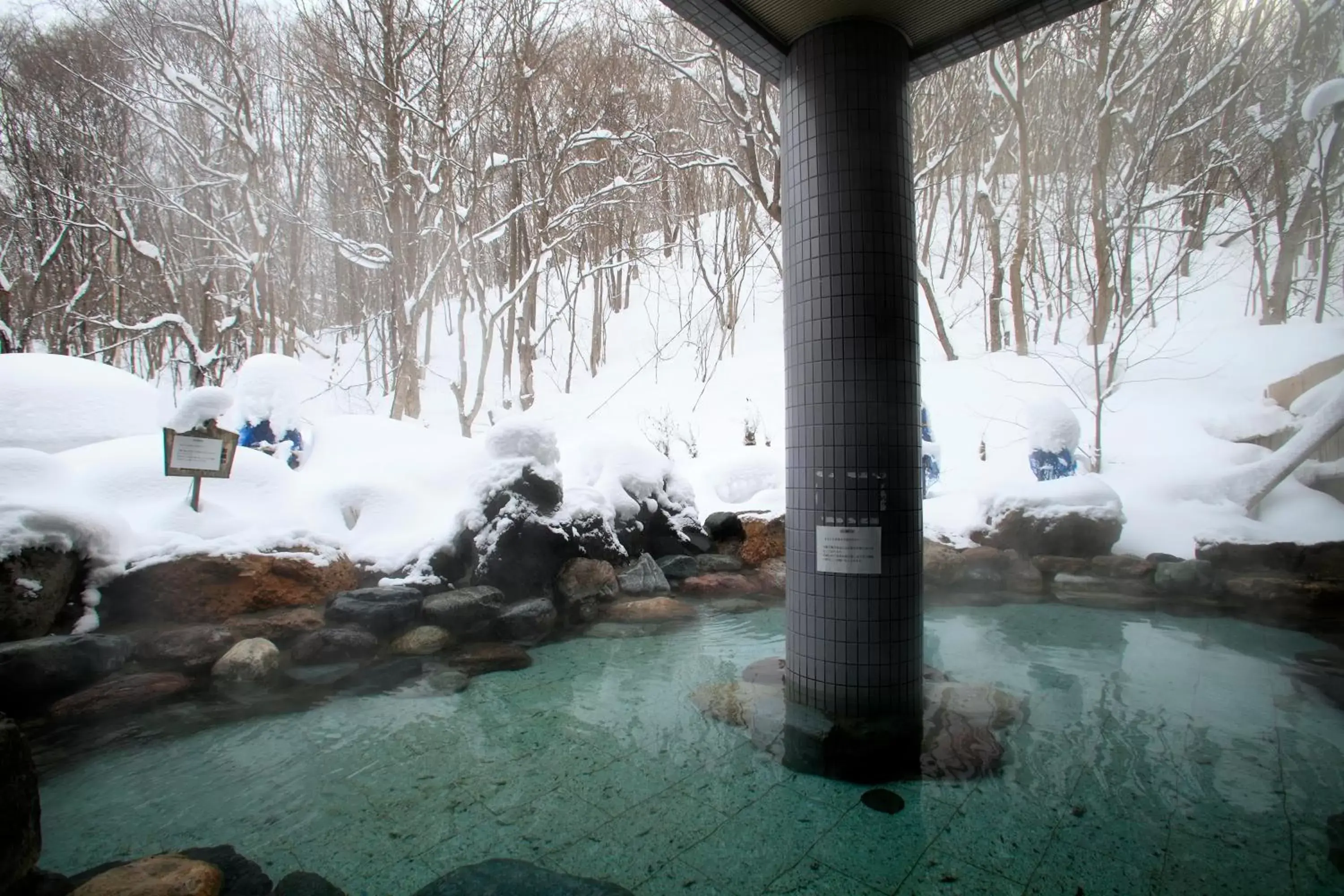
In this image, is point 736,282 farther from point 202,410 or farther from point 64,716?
point 64,716

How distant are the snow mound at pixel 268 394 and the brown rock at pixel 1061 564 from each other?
761 cm

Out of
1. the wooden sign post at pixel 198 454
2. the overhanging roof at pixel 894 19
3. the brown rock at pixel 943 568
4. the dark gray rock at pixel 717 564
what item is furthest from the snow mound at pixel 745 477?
the overhanging roof at pixel 894 19

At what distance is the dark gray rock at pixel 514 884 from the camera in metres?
1.43

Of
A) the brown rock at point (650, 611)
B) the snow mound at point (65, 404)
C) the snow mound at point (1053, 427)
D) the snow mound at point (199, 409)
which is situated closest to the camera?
the snow mound at point (199, 409)

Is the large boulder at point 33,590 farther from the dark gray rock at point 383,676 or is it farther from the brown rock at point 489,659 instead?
the brown rock at point 489,659

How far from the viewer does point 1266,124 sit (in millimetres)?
8469

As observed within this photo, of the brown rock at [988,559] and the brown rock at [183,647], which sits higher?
the brown rock at [988,559]

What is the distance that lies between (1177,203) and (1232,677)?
10.8 metres

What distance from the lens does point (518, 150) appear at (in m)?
10.3

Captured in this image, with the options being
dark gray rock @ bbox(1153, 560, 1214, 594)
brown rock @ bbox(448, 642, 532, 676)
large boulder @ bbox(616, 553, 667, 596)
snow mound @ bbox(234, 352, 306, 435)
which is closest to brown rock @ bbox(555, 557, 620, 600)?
large boulder @ bbox(616, 553, 667, 596)

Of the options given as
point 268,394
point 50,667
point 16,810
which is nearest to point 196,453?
point 50,667

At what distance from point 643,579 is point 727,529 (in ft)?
4.24

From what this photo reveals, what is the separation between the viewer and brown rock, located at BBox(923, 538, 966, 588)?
512 cm

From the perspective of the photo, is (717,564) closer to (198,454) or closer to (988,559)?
(988,559)
